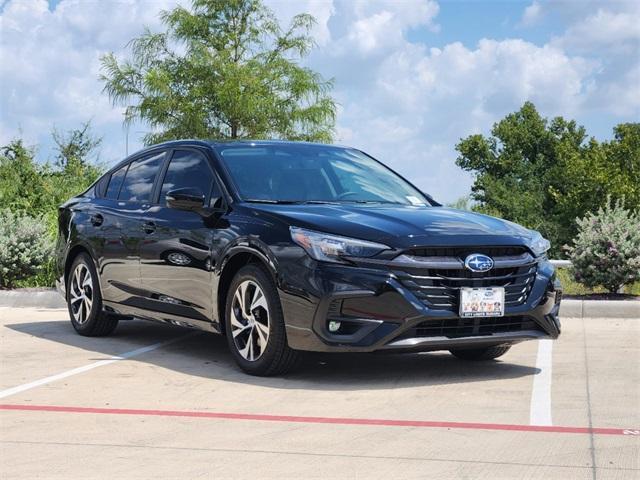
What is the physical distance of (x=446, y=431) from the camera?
5688 millimetres

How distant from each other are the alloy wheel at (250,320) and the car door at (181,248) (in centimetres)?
38

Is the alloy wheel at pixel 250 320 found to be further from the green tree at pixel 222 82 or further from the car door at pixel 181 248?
the green tree at pixel 222 82

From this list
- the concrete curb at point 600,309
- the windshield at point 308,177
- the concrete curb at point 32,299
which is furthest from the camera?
the concrete curb at point 32,299

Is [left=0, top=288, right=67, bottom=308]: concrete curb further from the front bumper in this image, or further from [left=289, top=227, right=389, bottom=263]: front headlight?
[left=289, top=227, right=389, bottom=263]: front headlight

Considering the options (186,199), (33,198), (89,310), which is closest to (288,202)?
(186,199)

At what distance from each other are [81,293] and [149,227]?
1609 millimetres

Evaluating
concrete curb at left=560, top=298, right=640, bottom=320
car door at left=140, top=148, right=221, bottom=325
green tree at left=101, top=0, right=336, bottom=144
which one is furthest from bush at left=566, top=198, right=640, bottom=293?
green tree at left=101, top=0, right=336, bottom=144

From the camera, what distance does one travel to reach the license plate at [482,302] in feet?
23.0

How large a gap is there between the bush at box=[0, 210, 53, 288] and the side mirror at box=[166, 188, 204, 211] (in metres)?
7.41

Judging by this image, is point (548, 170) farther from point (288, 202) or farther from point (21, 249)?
point (288, 202)

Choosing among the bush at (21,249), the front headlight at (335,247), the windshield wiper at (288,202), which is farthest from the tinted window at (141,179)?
the bush at (21,249)

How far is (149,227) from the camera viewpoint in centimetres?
867

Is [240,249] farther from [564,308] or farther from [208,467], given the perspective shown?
[564,308]

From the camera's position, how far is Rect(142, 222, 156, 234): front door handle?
8609mm
